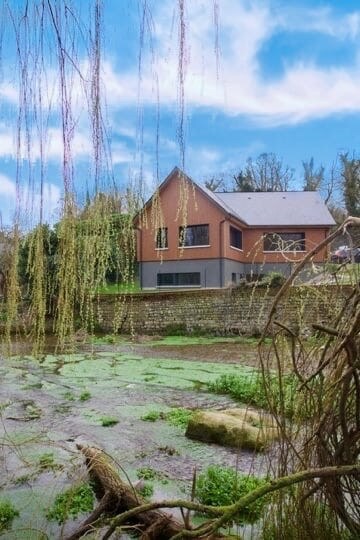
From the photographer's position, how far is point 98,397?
6.38m

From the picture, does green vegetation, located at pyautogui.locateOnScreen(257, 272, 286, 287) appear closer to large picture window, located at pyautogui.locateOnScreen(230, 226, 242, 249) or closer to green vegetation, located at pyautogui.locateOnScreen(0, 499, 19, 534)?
green vegetation, located at pyautogui.locateOnScreen(0, 499, 19, 534)

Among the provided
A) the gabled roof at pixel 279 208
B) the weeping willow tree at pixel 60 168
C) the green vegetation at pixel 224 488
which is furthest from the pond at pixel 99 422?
the gabled roof at pixel 279 208

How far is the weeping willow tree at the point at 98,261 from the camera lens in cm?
143

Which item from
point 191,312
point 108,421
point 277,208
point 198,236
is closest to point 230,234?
point 198,236

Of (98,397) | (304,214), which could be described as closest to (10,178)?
(98,397)

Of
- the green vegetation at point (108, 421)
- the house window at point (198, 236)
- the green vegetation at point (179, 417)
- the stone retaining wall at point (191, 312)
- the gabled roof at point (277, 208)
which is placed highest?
the gabled roof at point (277, 208)

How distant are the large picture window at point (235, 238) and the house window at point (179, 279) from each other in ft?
6.80

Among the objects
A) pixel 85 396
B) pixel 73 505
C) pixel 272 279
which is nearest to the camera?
pixel 73 505

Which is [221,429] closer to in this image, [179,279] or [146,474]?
[146,474]

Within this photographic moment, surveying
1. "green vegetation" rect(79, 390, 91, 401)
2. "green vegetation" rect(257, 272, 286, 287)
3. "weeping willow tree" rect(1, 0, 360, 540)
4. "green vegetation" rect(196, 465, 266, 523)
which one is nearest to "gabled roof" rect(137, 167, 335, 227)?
"green vegetation" rect(257, 272, 286, 287)

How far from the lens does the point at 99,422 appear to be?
5.14m

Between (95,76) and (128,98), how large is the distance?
21 centimetres

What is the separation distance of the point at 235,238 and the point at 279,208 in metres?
2.39

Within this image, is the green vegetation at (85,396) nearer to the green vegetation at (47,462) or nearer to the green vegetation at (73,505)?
the green vegetation at (47,462)
